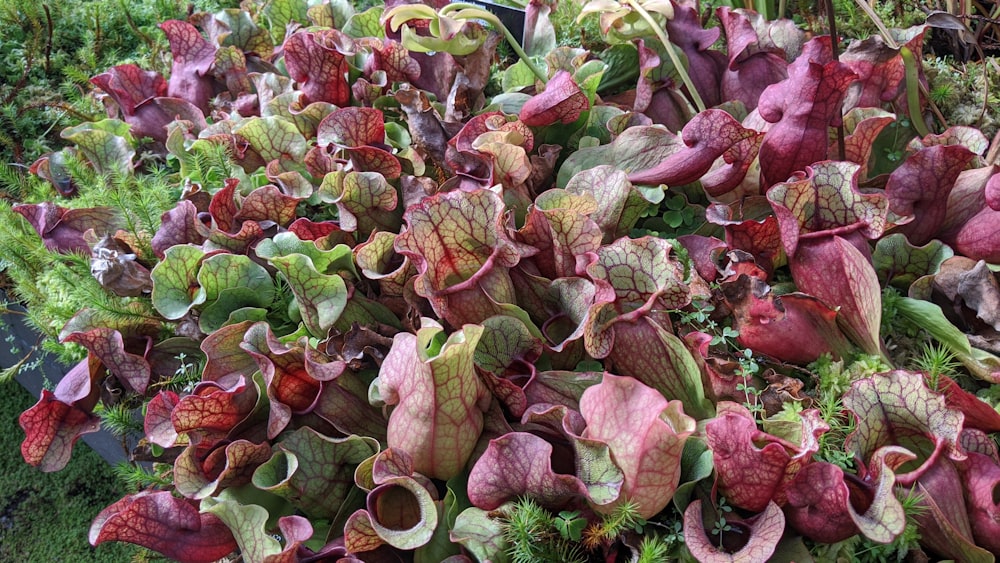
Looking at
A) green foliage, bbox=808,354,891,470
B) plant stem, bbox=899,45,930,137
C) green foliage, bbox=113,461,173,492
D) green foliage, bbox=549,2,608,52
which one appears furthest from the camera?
green foliage, bbox=549,2,608,52

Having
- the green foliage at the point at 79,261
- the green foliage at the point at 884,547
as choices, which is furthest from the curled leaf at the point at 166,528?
the green foliage at the point at 884,547

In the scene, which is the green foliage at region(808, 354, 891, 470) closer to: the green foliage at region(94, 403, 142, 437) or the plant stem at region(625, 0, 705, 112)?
the plant stem at region(625, 0, 705, 112)

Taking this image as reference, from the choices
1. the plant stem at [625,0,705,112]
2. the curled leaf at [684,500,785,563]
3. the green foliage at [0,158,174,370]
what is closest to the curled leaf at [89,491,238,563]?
the green foliage at [0,158,174,370]

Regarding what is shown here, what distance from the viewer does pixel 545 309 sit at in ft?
3.79

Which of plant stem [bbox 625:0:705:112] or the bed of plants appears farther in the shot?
plant stem [bbox 625:0:705:112]

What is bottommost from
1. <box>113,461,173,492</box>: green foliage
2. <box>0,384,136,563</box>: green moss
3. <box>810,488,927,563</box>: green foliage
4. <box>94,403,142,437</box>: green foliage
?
<box>0,384,136,563</box>: green moss

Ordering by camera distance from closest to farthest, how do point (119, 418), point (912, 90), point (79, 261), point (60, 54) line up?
point (119, 418) < point (79, 261) < point (912, 90) < point (60, 54)

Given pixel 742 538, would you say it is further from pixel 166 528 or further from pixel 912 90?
pixel 912 90

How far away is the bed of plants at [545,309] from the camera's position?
88 cm

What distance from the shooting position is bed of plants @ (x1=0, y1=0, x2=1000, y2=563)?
2.89 feet

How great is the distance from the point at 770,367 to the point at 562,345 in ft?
1.14

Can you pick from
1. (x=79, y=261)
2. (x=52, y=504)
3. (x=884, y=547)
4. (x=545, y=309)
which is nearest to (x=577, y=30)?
(x=545, y=309)

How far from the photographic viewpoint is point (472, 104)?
5.31ft

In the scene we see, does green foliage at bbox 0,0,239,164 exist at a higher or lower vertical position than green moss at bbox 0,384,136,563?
higher
